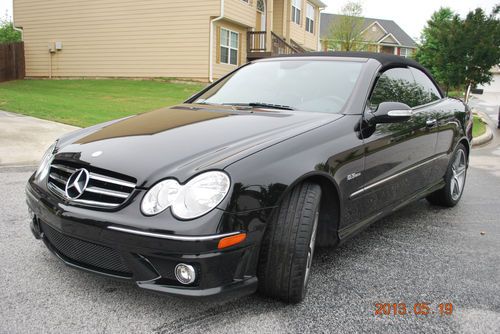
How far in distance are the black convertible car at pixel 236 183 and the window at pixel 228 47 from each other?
16.1m

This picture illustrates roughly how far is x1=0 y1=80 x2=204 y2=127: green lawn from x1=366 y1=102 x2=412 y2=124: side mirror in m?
7.09

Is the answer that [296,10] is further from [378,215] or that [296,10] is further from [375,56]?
[378,215]

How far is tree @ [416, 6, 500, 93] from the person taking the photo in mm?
15945

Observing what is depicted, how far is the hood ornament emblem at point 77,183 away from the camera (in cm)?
254

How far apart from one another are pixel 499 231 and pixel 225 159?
10.3 ft

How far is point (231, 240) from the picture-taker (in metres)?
2.32

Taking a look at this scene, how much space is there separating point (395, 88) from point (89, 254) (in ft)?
9.07

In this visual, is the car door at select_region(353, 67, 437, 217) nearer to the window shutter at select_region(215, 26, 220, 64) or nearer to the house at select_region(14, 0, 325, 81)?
the house at select_region(14, 0, 325, 81)

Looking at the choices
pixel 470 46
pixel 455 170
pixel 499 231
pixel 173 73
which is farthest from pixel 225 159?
pixel 173 73

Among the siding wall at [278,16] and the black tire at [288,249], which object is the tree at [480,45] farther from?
the black tire at [288,249]

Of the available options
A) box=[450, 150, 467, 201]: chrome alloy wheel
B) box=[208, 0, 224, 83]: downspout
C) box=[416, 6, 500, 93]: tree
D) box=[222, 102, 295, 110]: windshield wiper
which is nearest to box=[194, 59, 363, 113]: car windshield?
box=[222, 102, 295, 110]: windshield wiper

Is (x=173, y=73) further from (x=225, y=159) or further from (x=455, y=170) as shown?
(x=225, y=159)

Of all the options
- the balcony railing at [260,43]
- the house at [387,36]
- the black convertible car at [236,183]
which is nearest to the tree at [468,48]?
the balcony railing at [260,43]
